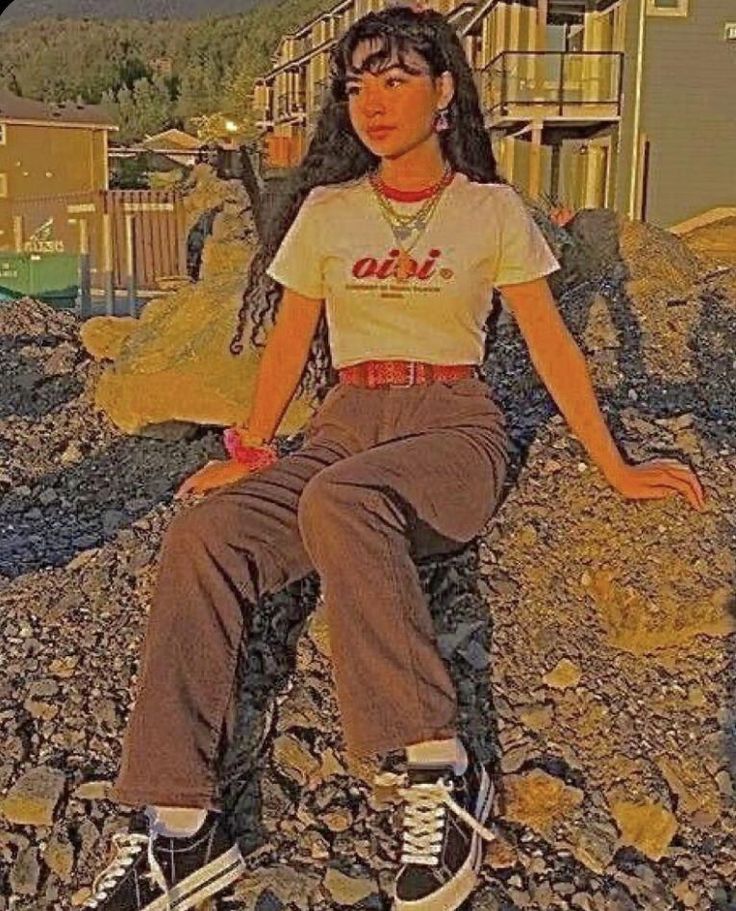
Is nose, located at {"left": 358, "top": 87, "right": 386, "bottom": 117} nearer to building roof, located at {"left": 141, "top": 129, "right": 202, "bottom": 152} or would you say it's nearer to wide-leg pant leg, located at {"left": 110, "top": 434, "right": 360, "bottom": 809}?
wide-leg pant leg, located at {"left": 110, "top": 434, "right": 360, "bottom": 809}

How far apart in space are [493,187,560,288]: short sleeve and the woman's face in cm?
25

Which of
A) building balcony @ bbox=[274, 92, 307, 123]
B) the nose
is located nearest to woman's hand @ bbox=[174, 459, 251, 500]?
the nose

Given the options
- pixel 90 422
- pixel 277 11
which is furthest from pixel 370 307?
pixel 277 11

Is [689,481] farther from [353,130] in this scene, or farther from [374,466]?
[353,130]

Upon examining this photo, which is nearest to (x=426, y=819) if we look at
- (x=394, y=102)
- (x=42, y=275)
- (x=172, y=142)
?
(x=394, y=102)

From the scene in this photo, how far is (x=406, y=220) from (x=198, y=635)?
104 cm

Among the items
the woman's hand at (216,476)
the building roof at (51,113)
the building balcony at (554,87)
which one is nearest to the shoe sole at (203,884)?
the woman's hand at (216,476)

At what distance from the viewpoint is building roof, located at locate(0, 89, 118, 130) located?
43.5m

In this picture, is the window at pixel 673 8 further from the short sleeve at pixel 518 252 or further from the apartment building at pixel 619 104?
the short sleeve at pixel 518 252

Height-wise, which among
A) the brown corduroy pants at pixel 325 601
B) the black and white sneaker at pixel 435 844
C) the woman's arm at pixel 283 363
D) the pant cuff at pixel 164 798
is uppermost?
the woman's arm at pixel 283 363

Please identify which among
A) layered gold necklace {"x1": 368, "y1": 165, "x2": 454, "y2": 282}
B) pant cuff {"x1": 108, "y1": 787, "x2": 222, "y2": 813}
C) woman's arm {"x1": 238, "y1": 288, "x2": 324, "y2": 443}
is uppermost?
layered gold necklace {"x1": 368, "y1": 165, "x2": 454, "y2": 282}

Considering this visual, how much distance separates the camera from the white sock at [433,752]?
7.84ft

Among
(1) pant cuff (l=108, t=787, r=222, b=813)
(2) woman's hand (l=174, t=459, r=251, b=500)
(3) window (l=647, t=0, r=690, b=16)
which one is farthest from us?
(3) window (l=647, t=0, r=690, b=16)

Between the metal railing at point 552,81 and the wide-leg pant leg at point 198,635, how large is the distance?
738 inches
